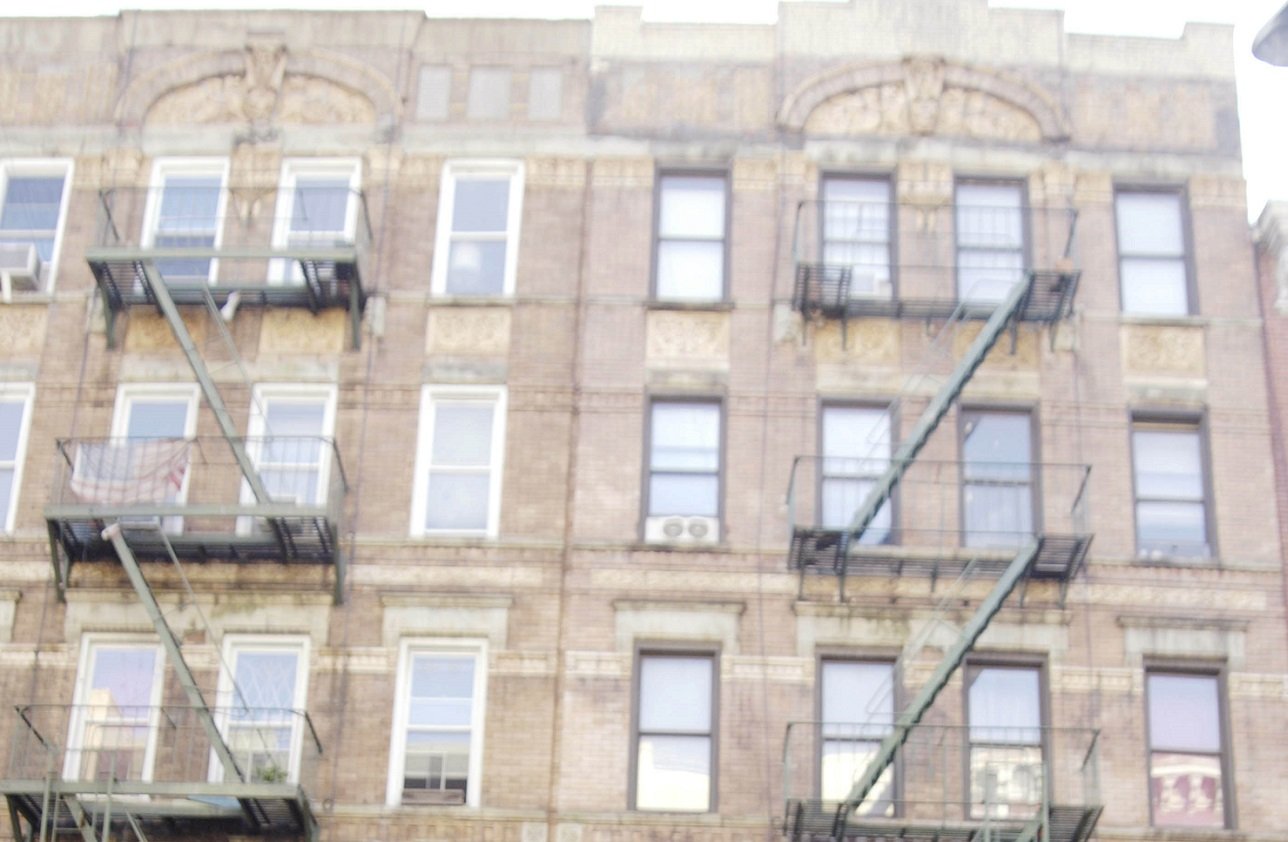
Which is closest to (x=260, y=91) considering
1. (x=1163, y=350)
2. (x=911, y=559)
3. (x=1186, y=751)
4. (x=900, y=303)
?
(x=900, y=303)

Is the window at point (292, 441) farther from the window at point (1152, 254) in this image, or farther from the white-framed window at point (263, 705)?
the window at point (1152, 254)

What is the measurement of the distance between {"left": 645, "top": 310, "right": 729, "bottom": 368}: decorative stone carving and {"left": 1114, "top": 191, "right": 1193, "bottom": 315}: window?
479 cm

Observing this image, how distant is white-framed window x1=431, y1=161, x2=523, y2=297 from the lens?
2698cm

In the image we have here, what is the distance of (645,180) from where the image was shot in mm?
27359

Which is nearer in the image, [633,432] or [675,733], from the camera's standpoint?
[675,733]

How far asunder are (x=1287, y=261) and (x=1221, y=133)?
1.99m

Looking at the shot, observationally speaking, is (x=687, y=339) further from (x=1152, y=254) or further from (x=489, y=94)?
(x=1152, y=254)

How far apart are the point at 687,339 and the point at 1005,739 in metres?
5.90

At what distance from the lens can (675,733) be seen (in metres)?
24.3

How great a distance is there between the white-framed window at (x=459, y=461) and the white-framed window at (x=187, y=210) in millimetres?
3378

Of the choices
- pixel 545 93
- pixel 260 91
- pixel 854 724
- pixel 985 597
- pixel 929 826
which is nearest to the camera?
pixel 929 826

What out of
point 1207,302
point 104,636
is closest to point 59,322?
point 104,636

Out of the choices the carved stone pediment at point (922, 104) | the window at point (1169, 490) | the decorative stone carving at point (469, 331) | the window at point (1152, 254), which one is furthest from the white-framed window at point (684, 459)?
the window at point (1152, 254)

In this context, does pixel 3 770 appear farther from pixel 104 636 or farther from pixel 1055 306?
pixel 1055 306
